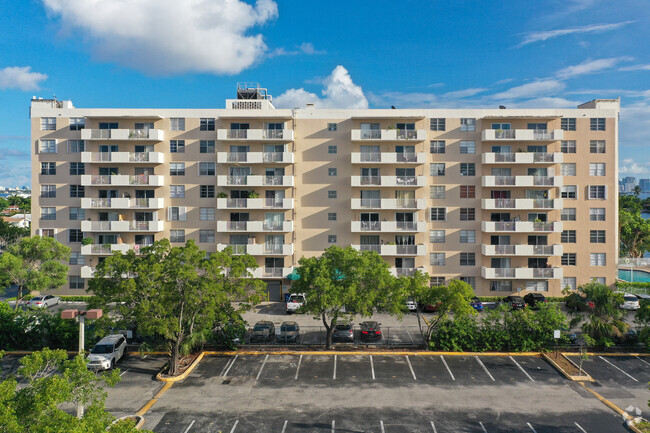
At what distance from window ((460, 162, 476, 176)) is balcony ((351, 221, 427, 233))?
323 inches

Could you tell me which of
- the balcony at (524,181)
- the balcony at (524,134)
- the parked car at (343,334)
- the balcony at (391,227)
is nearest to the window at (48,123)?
the balcony at (391,227)

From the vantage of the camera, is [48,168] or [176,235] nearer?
[176,235]

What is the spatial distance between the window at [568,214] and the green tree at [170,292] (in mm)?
40833

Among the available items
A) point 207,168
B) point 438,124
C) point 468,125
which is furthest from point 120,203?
point 468,125

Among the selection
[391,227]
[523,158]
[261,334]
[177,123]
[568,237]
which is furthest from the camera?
[177,123]

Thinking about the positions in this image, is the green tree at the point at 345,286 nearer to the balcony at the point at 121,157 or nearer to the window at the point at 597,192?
the balcony at the point at 121,157

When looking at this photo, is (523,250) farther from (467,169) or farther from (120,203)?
(120,203)

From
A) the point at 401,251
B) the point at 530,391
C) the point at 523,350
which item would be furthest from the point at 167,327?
the point at 401,251

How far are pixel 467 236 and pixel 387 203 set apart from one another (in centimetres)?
1091

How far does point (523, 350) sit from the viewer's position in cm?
3394

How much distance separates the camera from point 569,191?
52.4m

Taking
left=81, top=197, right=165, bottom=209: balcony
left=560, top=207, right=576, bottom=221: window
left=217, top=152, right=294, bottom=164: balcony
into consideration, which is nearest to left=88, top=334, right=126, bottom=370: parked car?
left=81, top=197, right=165, bottom=209: balcony

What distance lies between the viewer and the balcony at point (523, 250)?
2003 inches

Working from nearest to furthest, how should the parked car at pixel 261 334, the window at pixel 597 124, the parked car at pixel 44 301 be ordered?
the parked car at pixel 261 334 → the parked car at pixel 44 301 → the window at pixel 597 124
